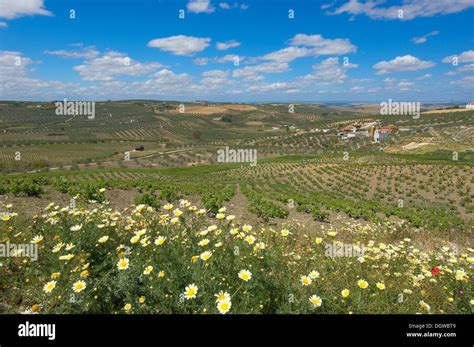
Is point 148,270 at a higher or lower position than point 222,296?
higher

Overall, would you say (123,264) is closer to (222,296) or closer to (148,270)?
(148,270)

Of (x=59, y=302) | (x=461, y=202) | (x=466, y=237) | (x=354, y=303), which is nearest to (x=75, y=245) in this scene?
(x=59, y=302)

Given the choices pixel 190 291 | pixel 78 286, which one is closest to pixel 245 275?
pixel 190 291

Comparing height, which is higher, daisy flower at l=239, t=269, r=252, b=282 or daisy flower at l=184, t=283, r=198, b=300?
daisy flower at l=239, t=269, r=252, b=282

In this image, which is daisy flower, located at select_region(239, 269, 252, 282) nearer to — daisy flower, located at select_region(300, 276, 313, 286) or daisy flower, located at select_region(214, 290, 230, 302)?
daisy flower, located at select_region(214, 290, 230, 302)

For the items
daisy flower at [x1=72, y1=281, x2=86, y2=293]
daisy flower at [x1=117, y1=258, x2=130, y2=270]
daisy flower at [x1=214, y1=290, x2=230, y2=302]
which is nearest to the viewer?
daisy flower at [x1=214, y1=290, x2=230, y2=302]

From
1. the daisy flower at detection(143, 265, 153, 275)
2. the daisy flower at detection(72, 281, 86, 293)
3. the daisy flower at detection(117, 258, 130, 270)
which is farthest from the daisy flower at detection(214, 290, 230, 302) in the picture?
the daisy flower at detection(72, 281, 86, 293)

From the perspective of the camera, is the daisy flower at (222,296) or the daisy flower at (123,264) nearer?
the daisy flower at (222,296)

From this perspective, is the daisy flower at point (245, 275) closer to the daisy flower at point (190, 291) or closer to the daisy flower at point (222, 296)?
the daisy flower at point (222, 296)

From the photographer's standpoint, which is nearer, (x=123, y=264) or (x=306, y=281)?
(x=306, y=281)

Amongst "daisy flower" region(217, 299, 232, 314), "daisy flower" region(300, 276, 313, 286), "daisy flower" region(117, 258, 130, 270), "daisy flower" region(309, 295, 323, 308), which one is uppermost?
"daisy flower" region(117, 258, 130, 270)

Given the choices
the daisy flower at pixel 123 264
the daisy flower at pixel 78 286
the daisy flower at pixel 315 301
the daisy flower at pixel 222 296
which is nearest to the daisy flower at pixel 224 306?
the daisy flower at pixel 222 296

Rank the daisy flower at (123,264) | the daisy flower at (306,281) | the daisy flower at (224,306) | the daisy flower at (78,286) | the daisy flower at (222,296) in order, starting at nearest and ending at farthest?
the daisy flower at (224,306), the daisy flower at (222,296), the daisy flower at (78,286), the daisy flower at (306,281), the daisy flower at (123,264)
